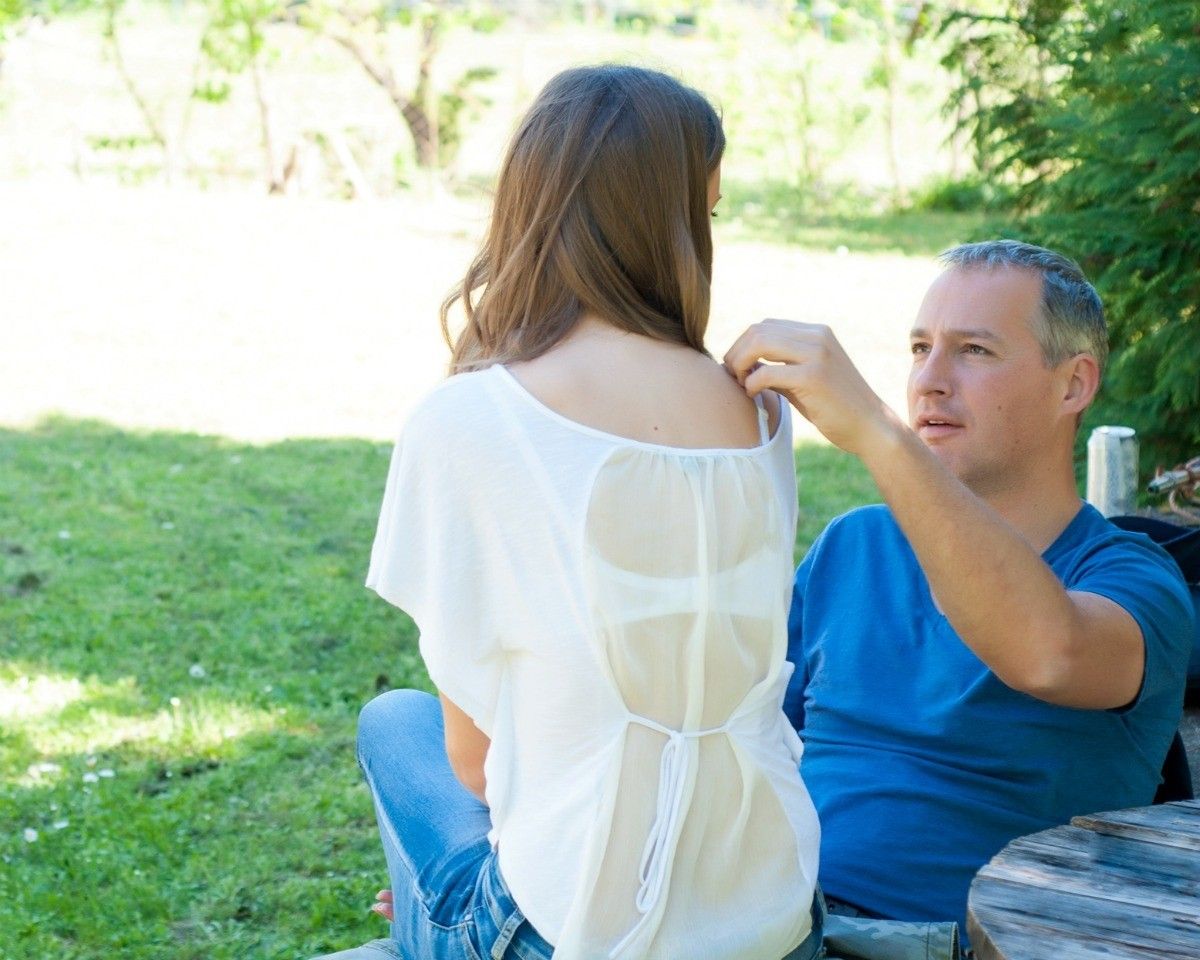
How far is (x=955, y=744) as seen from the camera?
2031 mm

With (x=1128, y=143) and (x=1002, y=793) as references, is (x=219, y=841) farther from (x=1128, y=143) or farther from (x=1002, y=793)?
(x=1128, y=143)

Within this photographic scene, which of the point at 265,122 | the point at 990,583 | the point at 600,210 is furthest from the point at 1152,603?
the point at 265,122

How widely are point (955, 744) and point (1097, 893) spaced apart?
0.53 metres

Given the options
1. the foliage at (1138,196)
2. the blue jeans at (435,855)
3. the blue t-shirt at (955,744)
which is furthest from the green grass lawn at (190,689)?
the foliage at (1138,196)

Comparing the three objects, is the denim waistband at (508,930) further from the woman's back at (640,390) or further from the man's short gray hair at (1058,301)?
the man's short gray hair at (1058,301)

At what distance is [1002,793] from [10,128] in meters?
13.5

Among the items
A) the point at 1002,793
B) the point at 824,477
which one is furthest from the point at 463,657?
the point at 824,477

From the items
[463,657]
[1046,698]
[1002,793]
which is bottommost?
[1002,793]

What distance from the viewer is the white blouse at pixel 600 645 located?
152cm

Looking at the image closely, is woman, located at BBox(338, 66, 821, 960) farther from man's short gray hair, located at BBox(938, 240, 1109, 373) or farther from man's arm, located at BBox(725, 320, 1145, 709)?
man's short gray hair, located at BBox(938, 240, 1109, 373)

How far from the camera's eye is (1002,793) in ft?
6.59

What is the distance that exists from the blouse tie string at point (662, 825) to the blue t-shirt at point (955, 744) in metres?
0.57

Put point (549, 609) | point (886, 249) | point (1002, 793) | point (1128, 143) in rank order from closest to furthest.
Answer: point (549, 609)
point (1002, 793)
point (1128, 143)
point (886, 249)

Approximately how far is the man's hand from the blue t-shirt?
0.44 meters
